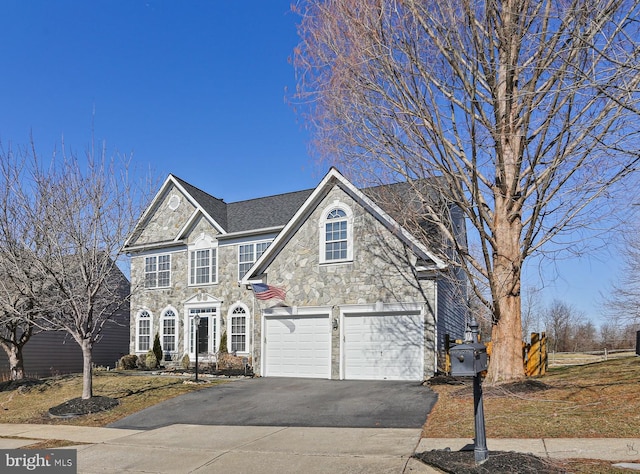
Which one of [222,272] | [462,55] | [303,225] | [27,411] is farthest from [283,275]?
[462,55]

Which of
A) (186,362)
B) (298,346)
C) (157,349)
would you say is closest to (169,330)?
(157,349)

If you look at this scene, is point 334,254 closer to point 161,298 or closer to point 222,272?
point 222,272

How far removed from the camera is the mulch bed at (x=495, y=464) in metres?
6.04

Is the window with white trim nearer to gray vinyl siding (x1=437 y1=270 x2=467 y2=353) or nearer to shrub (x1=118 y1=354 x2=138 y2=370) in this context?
shrub (x1=118 y1=354 x2=138 y2=370)

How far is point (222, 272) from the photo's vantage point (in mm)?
22875

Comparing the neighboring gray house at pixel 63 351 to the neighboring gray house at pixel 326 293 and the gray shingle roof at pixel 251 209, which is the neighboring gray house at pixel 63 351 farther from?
the gray shingle roof at pixel 251 209

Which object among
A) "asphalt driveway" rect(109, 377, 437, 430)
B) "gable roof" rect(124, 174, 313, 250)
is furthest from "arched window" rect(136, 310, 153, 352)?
"asphalt driveway" rect(109, 377, 437, 430)

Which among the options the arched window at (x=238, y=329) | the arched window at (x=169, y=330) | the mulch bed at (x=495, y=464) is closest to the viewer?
the mulch bed at (x=495, y=464)

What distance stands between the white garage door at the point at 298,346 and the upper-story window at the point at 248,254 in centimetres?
428

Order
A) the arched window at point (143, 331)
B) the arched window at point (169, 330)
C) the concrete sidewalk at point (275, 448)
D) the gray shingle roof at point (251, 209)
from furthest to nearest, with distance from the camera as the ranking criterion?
the arched window at point (143, 331) < the arched window at point (169, 330) < the gray shingle roof at point (251, 209) < the concrete sidewalk at point (275, 448)

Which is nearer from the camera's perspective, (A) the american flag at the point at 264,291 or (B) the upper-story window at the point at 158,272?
(A) the american flag at the point at 264,291

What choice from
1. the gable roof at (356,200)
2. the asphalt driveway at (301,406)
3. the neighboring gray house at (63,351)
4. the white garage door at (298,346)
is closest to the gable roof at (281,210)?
the gable roof at (356,200)

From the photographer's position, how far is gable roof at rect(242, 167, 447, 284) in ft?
49.3

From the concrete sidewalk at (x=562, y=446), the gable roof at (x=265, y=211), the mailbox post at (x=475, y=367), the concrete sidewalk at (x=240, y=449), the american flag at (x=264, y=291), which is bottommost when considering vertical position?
the concrete sidewalk at (x=240, y=449)
